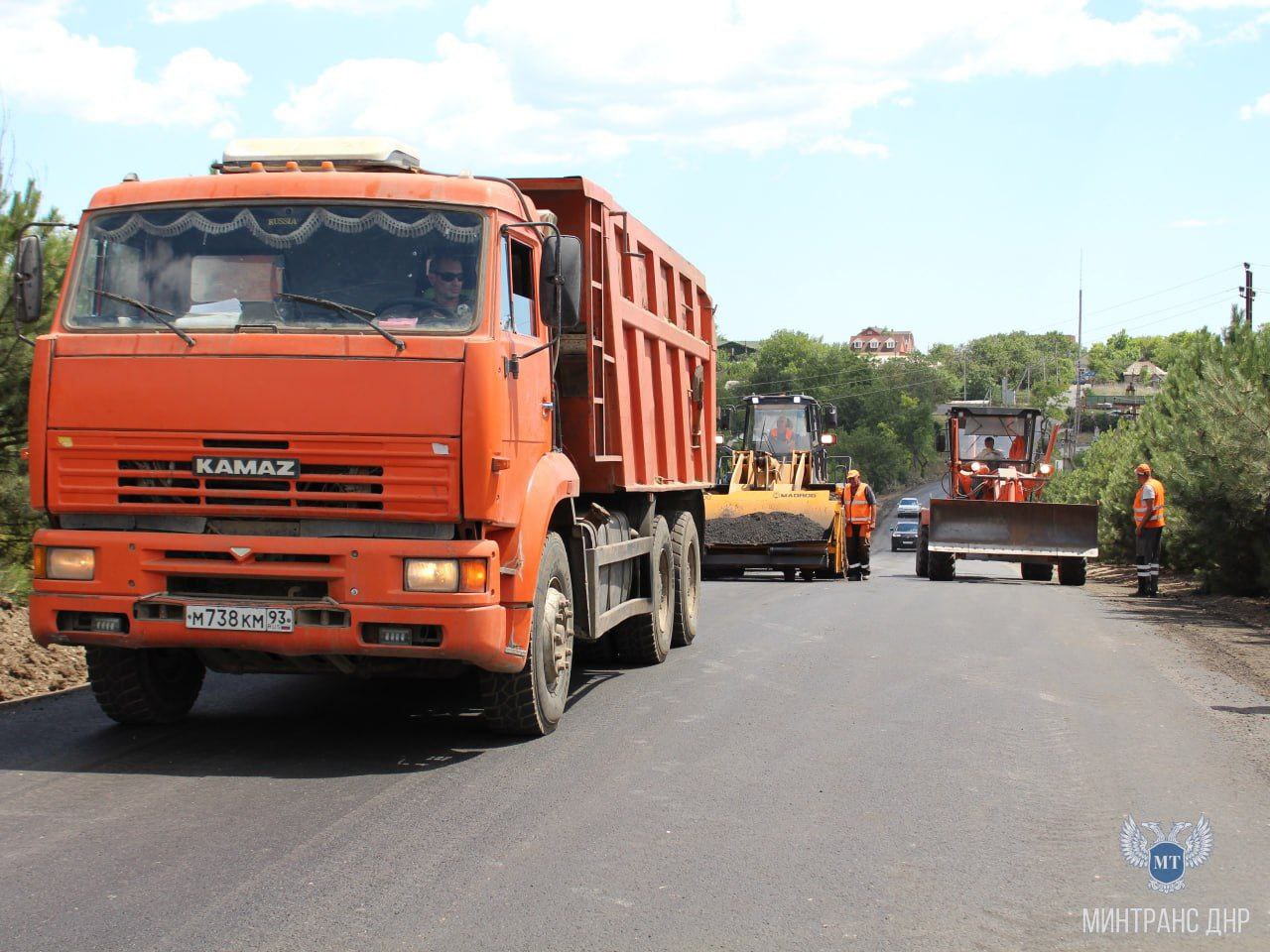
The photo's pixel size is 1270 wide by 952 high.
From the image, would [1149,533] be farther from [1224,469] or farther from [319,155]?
[319,155]

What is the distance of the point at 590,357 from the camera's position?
9070 millimetres

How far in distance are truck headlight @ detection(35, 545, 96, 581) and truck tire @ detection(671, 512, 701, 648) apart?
596cm

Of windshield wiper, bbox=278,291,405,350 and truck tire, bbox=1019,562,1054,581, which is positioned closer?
windshield wiper, bbox=278,291,405,350

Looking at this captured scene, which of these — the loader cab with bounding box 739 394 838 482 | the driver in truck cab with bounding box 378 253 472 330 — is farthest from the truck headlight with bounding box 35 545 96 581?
the loader cab with bounding box 739 394 838 482

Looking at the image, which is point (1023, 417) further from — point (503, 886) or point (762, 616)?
point (503, 886)

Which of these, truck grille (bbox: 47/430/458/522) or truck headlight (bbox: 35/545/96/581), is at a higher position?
truck grille (bbox: 47/430/458/522)

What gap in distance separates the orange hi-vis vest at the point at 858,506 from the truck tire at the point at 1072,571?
3.64 m

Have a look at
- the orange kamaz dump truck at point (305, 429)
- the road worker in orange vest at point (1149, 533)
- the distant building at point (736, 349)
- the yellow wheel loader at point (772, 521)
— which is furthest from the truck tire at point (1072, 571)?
the distant building at point (736, 349)

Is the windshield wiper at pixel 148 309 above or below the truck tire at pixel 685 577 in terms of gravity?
above

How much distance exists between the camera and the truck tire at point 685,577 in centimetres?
1206

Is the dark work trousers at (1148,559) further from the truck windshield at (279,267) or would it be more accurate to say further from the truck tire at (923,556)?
the truck windshield at (279,267)

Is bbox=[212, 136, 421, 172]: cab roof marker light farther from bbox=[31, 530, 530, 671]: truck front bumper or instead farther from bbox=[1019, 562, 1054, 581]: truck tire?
bbox=[1019, 562, 1054, 581]: truck tire

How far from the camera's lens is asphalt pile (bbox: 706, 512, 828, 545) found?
75.9 feet

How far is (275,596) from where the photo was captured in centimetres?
673
